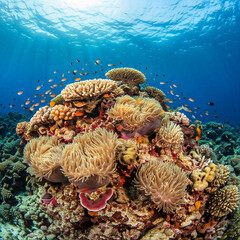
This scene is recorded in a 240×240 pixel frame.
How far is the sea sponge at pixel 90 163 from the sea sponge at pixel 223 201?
267 cm

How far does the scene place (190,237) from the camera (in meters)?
3.33

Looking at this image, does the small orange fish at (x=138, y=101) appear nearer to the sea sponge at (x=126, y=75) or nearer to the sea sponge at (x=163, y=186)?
the sea sponge at (x=163, y=186)

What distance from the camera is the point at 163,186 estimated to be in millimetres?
2516

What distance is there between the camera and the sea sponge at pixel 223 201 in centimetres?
338

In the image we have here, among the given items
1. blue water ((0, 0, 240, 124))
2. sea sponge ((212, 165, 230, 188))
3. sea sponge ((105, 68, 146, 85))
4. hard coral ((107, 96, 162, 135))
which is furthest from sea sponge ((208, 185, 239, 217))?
blue water ((0, 0, 240, 124))

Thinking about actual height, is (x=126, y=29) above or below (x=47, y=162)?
above

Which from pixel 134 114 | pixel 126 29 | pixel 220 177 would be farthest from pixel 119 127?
pixel 126 29

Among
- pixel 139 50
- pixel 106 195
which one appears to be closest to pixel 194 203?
pixel 106 195

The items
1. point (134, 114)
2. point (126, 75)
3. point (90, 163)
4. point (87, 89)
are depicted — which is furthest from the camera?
point (126, 75)

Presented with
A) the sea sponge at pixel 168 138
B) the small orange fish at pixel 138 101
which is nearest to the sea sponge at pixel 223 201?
the sea sponge at pixel 168 138

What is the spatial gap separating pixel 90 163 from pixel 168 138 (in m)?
2.13

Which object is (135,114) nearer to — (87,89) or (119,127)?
(119,127)

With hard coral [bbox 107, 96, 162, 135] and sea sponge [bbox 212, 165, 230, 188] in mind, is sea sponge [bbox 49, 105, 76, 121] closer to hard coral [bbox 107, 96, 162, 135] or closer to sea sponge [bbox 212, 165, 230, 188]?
hard coral [bbox 107, 96, 162, 135]

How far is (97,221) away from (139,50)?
40.3m
